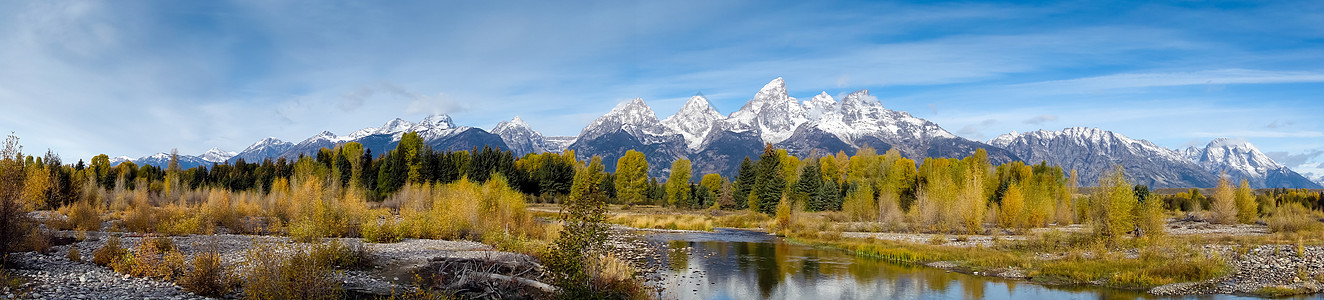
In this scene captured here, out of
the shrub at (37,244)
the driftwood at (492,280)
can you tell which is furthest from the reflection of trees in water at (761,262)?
the shrub at (37,244)

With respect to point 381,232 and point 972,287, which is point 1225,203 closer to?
point 972,287

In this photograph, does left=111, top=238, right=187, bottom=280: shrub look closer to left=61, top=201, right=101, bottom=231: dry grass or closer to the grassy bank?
left=61, top=201, right=101, bottom=231: dry grass

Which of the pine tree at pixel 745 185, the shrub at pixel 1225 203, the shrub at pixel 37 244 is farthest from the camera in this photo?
the pine tree at pixel 745 185

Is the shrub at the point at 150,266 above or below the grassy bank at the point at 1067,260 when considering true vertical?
above

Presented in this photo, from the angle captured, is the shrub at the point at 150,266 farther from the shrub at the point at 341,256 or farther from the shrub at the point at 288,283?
the shrub at the point at 288,283

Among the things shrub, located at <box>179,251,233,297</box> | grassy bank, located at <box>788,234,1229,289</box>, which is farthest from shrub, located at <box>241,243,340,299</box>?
grassy bank, located at <box>788,234,1229,289</box>

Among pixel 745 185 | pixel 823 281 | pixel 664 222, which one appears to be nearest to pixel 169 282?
pixel 823 281

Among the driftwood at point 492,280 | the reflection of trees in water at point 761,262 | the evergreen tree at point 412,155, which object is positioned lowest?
the reflection of trees in water at point 761,262

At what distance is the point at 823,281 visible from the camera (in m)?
26.9

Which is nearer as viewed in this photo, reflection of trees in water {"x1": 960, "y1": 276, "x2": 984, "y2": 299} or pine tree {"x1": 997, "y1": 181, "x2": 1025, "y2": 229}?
reflection of trees in water {"x1": 960, "y1": 276, "x2": 984, "y2": 299}

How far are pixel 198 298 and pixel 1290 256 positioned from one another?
39.5 m

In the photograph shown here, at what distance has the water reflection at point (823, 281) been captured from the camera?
23.5 meters

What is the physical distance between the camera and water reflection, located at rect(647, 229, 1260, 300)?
927 inches

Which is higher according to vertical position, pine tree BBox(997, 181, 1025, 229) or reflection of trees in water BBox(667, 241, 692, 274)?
pine tree BBox(997, 181, 1025, 229)
